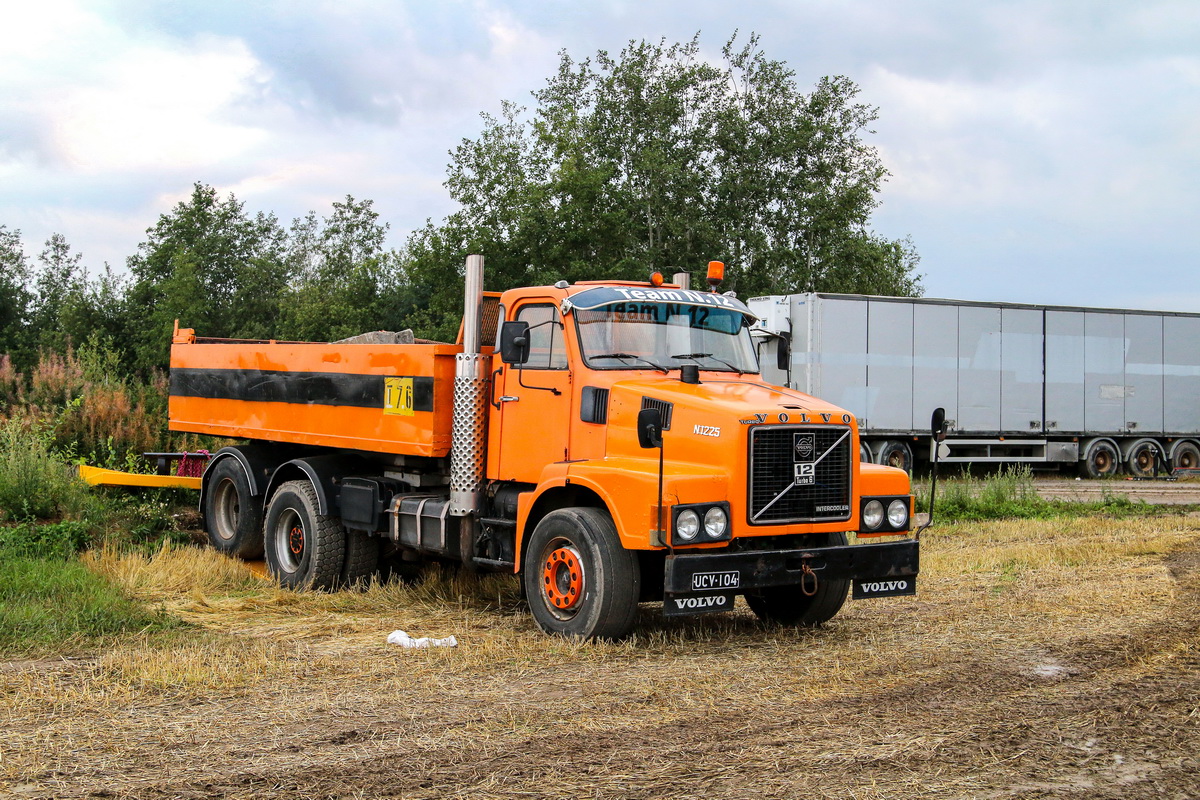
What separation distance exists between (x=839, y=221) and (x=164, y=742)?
35.7 metres

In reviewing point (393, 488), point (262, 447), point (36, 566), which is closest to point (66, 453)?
point (262, 447)

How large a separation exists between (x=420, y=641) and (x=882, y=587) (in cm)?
333

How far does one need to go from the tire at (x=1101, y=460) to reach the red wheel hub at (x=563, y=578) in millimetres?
21120

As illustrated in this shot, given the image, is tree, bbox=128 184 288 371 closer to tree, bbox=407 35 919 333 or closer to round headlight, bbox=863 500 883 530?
tree, bbox=407 35 919 333

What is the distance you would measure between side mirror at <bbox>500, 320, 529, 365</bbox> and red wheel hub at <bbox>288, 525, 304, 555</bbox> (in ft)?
11.4

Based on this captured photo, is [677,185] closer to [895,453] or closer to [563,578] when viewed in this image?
[895,453]

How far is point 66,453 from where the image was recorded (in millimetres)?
15500

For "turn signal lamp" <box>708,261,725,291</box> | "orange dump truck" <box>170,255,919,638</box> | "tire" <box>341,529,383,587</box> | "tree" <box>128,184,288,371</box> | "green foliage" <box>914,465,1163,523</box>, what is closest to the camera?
"orange dump truck" <box>170,255,919,638</box>

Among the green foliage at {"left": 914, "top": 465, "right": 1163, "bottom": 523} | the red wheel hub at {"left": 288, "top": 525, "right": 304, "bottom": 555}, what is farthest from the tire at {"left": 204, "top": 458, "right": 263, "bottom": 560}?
the green foliage at {"left": 914, "top": 465, "right": 1163, "bottom": 523}

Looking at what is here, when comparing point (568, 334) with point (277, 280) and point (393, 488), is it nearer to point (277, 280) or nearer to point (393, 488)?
point (393, 488)

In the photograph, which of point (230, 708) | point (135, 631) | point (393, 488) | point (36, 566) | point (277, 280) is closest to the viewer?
point (230, 708)

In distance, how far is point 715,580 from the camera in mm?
7570

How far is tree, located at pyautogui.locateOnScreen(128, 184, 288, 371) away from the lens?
4598 cm

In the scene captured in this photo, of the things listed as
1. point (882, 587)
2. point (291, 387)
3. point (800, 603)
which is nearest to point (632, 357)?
point (800, 603)
